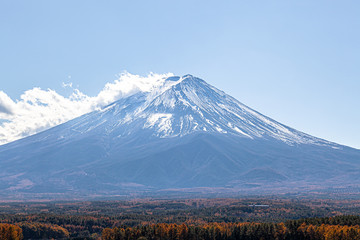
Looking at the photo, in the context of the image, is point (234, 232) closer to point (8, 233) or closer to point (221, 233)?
point (221, 233)

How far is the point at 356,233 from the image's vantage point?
92.6 metres

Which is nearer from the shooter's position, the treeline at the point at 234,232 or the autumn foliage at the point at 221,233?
the treeline at the point at 234,232

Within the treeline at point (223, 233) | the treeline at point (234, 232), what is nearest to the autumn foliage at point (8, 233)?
the treeline at point (234, 232)

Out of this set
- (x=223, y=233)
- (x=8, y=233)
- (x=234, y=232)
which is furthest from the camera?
(x=234, y=232)

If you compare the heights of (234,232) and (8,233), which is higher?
(8,233)

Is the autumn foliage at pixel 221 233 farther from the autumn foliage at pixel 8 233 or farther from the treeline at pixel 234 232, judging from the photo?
the autumn foliage at pixel 8 233

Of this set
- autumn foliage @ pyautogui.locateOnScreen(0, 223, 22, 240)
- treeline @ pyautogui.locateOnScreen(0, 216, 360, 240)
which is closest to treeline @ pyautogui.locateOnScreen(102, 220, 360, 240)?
treeline @ pyautogui.locateOnScreen(0, 216, 360, 240)

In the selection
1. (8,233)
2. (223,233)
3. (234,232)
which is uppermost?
(8,233)

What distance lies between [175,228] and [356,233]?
Answer: 39.3 m

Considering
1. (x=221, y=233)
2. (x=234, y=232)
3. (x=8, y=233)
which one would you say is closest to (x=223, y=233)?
(x=221, y=233)

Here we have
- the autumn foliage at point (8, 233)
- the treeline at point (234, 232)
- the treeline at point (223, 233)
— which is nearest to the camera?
the treeline at point (234, 232)

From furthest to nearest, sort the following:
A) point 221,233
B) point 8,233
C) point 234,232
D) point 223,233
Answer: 1. point 234,232
2. point 223,233
3. point 221,233
4. point 8,233

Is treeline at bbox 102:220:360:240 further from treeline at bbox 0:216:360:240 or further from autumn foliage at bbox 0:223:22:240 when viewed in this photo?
autumn foliage at bbox 0:223:22:240

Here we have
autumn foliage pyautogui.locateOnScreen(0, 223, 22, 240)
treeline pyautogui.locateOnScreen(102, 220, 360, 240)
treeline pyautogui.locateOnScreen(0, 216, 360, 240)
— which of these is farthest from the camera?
treeline pyautogui.locateOnScreen(102, 220, 360, 240)
